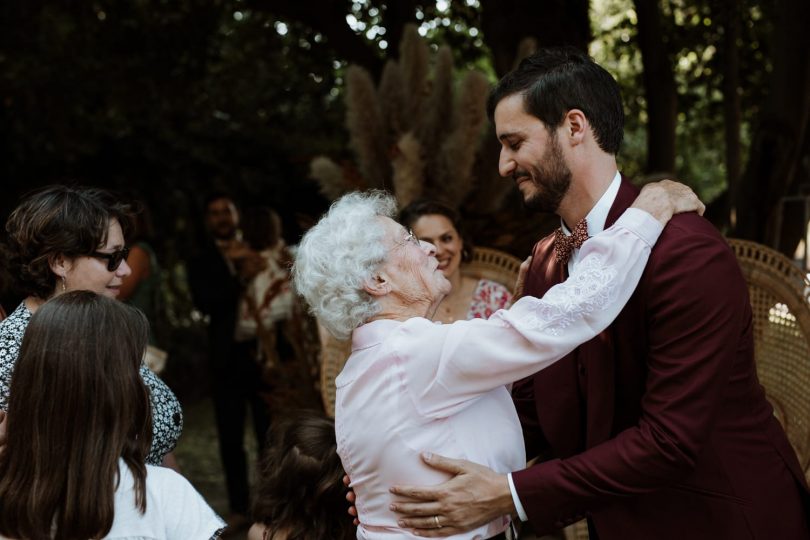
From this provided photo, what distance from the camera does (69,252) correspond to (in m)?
2.53

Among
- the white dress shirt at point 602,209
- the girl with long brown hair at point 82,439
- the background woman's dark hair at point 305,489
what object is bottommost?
the background woman's dark hair at point 305,489

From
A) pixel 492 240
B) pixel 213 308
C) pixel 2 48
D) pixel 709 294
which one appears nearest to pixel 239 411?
pixel 213 308

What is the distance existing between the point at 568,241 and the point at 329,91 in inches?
256

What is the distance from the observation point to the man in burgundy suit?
1810 millimetres

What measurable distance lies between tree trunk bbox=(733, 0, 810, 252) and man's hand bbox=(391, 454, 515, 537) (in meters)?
3.09

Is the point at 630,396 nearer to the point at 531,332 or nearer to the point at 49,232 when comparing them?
the point at 531,332

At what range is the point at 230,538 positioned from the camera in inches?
209

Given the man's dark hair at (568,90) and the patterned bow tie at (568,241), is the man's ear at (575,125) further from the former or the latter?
the patterned bow tie at (568,241)

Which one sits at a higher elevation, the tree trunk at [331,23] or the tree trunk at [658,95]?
the tree trunk at [331,23]

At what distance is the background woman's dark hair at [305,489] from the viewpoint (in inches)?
106

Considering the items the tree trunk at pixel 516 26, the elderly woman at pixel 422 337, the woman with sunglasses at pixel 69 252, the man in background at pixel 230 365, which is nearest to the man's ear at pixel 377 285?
the elderly woman at pixel 422 337

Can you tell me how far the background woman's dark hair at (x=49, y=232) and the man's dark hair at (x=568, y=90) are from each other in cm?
122

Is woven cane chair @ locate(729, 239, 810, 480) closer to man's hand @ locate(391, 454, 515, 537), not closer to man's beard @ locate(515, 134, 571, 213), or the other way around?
man's beard @ locate(515, 134, 571, 213)

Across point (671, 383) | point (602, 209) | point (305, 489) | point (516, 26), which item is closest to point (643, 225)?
point (602, 209)
